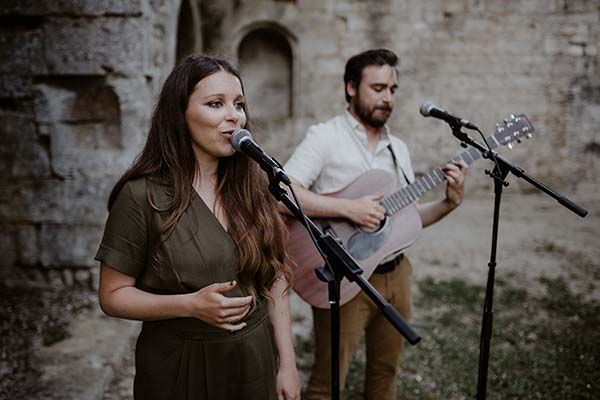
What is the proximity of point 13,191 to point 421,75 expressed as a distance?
639 centimetres

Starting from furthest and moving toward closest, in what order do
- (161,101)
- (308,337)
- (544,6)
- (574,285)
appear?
(544,6) < (574,285) < (308,337) < (161,101)

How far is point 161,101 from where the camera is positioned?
1734 millimetres

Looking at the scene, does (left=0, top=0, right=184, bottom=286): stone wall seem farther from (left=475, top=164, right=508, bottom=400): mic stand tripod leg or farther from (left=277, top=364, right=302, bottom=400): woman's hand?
(left=475, top=164, right=508, bottom=400): mic stand tripod leg

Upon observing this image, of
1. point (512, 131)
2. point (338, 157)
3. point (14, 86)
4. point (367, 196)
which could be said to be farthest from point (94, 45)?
point (512, 131)

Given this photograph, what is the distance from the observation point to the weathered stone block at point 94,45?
3.85 m

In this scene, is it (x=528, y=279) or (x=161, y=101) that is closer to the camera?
(x=161, y=101)

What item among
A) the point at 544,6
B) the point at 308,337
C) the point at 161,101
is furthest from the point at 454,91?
the point at 161,101

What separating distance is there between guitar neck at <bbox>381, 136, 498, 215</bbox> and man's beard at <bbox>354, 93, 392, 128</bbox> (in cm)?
35

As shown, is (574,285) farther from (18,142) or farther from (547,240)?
(18,142)

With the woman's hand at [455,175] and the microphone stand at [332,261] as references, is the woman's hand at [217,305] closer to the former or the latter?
the microphone stand at [332,261]

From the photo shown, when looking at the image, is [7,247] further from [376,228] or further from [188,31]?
[188,31]

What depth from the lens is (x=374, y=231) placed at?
249 cm

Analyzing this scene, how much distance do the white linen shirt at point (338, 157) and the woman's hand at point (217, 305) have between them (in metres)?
1.10

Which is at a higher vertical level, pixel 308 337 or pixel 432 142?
pixel 432 142
